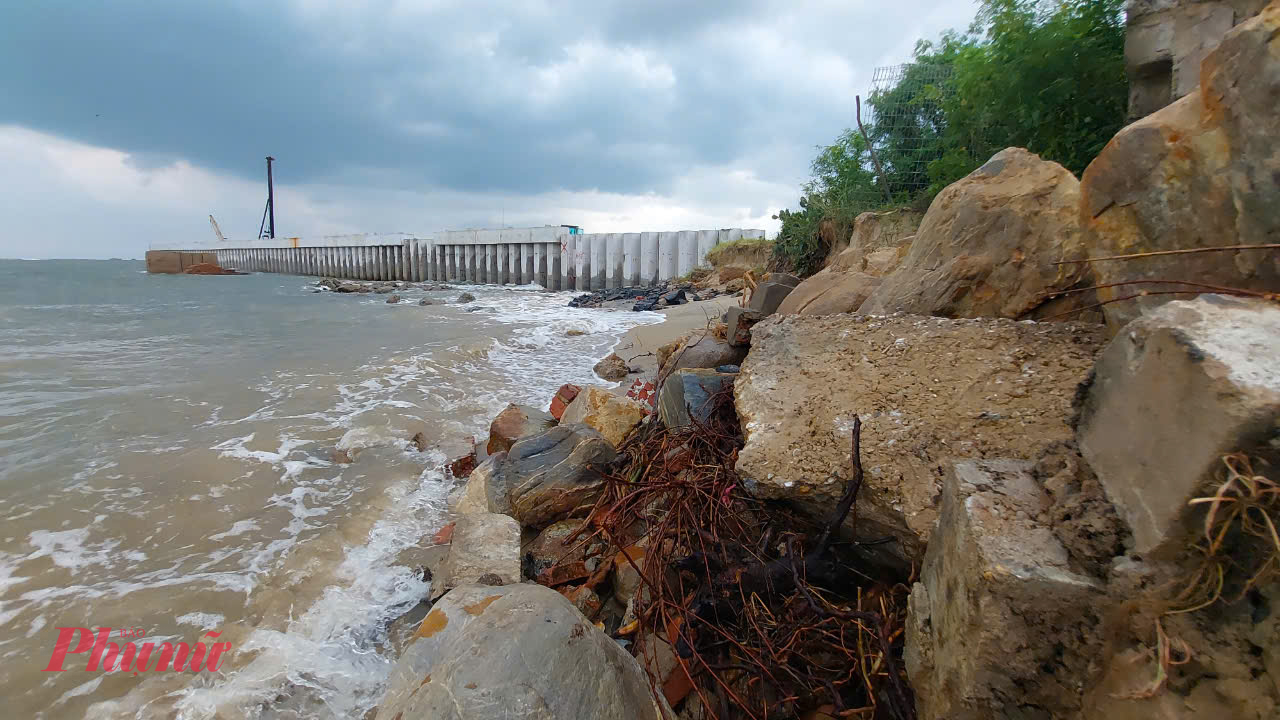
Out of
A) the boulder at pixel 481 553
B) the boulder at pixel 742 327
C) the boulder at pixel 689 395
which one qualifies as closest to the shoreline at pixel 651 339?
the boulder at pixel 742 327

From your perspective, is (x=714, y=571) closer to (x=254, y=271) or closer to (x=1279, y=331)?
(x=1279, y=331)

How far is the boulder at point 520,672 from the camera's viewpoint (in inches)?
62.7

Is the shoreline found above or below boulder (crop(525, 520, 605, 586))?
above

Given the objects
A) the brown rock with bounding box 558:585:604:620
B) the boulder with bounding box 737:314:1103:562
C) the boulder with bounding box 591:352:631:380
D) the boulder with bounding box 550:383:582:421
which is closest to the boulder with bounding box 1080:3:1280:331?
the boulder with bounding box 737:314:1103:562

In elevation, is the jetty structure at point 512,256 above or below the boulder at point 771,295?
above

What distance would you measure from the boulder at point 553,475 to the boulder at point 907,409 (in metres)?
1.29

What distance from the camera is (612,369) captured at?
751 centimetres

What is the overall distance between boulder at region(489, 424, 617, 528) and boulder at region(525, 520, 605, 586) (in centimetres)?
13

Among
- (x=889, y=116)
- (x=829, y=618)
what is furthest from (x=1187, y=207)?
(x=889, y=116)

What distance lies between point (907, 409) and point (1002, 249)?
122 cm

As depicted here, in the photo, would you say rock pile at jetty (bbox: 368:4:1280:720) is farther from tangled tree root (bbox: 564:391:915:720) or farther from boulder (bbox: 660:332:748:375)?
boulder (bbox: 660:332:748:375)

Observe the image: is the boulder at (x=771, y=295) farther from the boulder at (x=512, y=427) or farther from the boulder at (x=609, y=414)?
the boulder at (x=512, y=427)

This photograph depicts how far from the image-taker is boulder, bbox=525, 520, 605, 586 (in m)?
2.95

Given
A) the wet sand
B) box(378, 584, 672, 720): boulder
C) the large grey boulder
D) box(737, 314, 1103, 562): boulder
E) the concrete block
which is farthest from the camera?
the wet sand
